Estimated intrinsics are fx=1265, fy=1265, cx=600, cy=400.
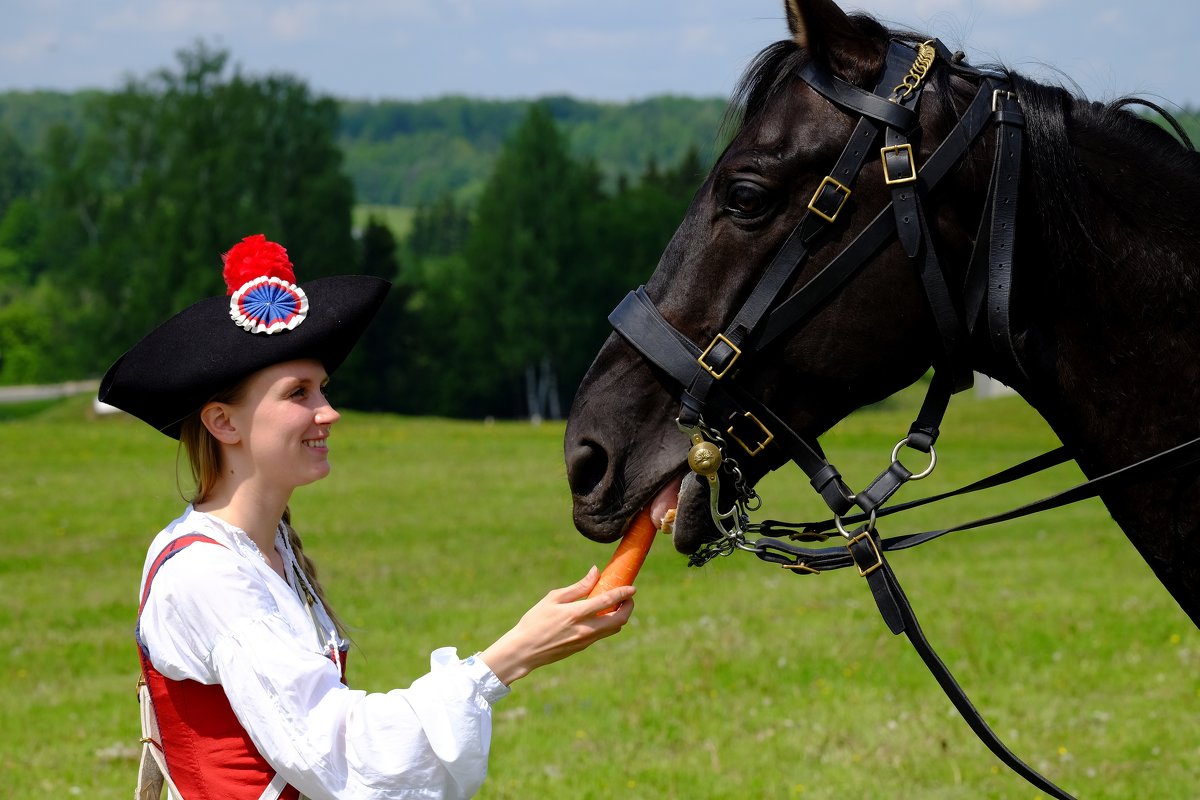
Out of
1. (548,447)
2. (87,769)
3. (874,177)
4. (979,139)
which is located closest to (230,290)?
(874,177)

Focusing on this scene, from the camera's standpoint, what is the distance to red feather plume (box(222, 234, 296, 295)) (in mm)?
3029

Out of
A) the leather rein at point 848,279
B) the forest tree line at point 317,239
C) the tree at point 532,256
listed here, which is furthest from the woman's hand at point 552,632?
the tree at point 532,256

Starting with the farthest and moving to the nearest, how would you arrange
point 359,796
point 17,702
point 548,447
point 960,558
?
point 548,447
point 960,558
point 17,702
point 359,796

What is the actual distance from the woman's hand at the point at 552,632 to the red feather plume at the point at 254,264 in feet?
3.31

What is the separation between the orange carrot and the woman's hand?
5 cm

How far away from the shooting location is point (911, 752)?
6.59 metres

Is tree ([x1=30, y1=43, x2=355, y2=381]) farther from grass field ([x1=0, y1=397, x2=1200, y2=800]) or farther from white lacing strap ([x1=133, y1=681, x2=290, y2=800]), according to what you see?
white lacing strap ([x1=133, y1=681, x2=290, y2=800])

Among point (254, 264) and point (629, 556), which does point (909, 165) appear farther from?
point (254, 264)

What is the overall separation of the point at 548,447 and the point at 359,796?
24.4 metres

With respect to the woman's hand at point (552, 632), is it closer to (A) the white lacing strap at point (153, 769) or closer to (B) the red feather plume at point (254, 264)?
(A) the white lacing strap at point (153, 769)

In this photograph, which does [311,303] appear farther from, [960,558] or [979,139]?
[960,558]

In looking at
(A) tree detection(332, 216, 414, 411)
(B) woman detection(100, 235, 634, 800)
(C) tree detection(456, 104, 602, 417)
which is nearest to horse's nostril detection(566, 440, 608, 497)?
(B) woman detection(100, 235, 634, 800)

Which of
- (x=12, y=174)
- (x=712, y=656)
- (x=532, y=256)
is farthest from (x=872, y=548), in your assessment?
(x=12, y=174)

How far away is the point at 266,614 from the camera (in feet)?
9.01
